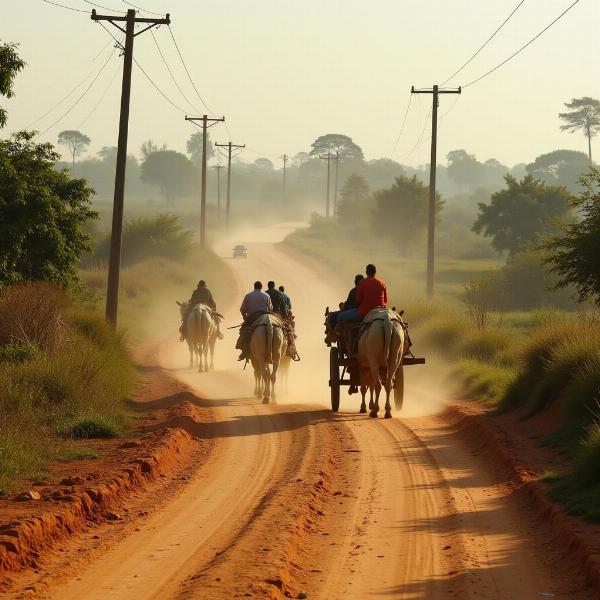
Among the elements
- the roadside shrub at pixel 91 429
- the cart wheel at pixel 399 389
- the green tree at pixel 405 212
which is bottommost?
the roadside shrub at pixel 91 429

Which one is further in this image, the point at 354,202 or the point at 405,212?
the point at 354,202

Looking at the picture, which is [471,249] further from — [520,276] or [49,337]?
[49,337]

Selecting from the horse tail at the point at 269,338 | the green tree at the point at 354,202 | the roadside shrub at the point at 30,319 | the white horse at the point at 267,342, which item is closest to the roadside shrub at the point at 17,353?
the roadside shrub at the point at 30,319

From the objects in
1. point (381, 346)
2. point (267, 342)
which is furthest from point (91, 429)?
point (267, 342)

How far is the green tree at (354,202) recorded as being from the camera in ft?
471

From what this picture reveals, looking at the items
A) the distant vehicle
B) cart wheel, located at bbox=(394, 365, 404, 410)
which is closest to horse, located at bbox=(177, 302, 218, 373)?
cart wheel, located at bbox=(394, 365, 404, 410)

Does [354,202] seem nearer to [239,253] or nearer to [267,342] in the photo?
[239,253]

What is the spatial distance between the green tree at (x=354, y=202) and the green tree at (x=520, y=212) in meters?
44.5

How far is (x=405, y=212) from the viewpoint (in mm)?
115688

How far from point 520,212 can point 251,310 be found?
73399mm

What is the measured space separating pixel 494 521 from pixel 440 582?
278 cm

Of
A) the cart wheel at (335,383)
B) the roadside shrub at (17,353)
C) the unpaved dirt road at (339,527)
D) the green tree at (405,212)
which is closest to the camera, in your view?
the unpaved dirt road at (339,527)

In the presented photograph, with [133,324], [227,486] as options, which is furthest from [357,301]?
[133,324]

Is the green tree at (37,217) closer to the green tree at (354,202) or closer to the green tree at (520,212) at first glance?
the green tree at (520,212)
